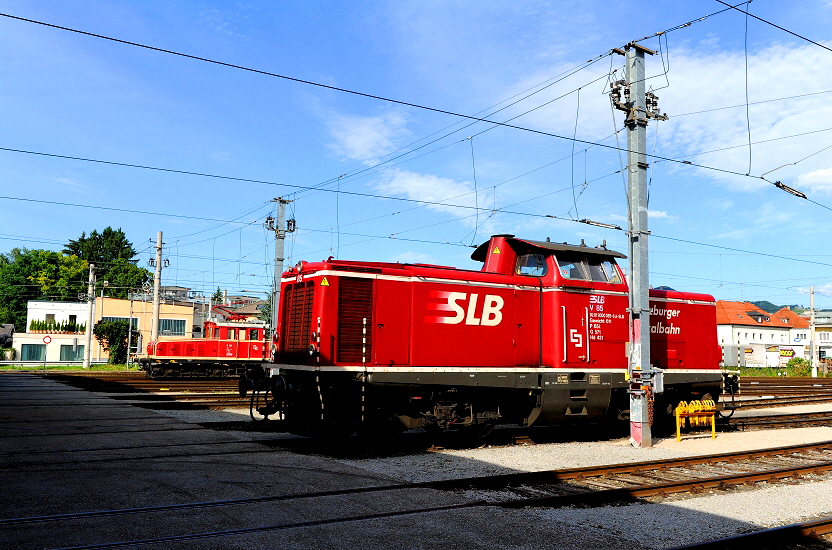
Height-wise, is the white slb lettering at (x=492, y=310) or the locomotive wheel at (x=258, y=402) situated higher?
the white slb lettering at (x=492, y=310)

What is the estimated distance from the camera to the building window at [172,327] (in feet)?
206

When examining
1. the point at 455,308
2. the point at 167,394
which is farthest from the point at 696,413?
the point at 167,394

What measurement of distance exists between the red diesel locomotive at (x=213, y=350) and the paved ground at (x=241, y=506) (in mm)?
21128

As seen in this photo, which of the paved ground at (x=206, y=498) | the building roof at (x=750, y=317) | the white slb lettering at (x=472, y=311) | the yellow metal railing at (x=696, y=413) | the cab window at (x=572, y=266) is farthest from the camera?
the building roof at (x=750, y=317)

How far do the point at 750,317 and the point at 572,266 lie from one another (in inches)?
2989

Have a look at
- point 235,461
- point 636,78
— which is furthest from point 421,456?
point 636,78

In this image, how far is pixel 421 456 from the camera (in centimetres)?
1120

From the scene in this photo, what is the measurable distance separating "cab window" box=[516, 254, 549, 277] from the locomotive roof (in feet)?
0.78

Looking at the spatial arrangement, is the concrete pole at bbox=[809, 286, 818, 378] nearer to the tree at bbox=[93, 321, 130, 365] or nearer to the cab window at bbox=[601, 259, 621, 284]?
the cab window at bbox=[601, 259, 621, 284]

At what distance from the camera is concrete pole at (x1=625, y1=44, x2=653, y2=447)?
43.0ft

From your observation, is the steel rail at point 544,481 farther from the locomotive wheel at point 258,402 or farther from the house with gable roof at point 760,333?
the house with gable roof at point 760,333

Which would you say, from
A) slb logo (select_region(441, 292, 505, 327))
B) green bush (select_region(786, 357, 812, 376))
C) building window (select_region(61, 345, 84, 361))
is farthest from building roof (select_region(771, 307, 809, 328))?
slb logo (select_region(441, 292, 505, 327))

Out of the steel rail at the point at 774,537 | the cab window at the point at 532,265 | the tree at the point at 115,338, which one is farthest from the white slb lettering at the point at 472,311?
the tree at the point at 115,338

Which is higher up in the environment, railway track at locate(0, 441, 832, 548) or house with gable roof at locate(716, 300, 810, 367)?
house with gable roof at locate(716, 300, 810, 367)
